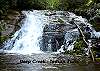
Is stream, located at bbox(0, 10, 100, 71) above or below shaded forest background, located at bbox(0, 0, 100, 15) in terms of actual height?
below

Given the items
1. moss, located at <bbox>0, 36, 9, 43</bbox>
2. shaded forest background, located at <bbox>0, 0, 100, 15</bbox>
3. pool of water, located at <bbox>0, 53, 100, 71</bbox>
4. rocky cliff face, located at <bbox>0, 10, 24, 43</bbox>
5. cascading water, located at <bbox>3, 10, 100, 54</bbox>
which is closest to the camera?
pool of water, located at <bbox>0, 53, 100, 71</bbox>

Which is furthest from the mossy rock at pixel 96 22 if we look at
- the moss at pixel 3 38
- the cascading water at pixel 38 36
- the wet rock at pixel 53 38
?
the moss at pixel 3 38

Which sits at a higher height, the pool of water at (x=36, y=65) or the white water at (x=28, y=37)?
the white water at (x=28, y=37)

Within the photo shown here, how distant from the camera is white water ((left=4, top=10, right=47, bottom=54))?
20.0m

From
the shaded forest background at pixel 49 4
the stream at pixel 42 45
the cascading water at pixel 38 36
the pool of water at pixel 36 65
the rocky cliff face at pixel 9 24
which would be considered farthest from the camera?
the shaded forest background at pixel 49 4

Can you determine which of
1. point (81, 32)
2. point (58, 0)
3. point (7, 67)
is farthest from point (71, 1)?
point (7, 67)

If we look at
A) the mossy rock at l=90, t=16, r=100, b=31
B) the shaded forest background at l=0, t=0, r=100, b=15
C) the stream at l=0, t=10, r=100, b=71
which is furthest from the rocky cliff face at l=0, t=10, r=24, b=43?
the mossy rock at l=90, t=16, r=100, b=31

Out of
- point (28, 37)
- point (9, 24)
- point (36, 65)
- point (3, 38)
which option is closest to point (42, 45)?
point (28, 37)

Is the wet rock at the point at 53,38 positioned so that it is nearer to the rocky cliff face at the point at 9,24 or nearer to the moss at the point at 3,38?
the rocky cliff face at the point at 9,24

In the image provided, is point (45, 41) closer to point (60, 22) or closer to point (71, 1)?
point (60, 22)

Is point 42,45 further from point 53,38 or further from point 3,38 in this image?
point 3,38

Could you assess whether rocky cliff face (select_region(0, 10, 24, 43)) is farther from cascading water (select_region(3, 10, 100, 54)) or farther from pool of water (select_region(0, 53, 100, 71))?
pool of water (select_region(0, 53, 100, 71))

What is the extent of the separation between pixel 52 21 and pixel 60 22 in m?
1.02

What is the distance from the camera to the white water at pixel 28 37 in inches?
788
